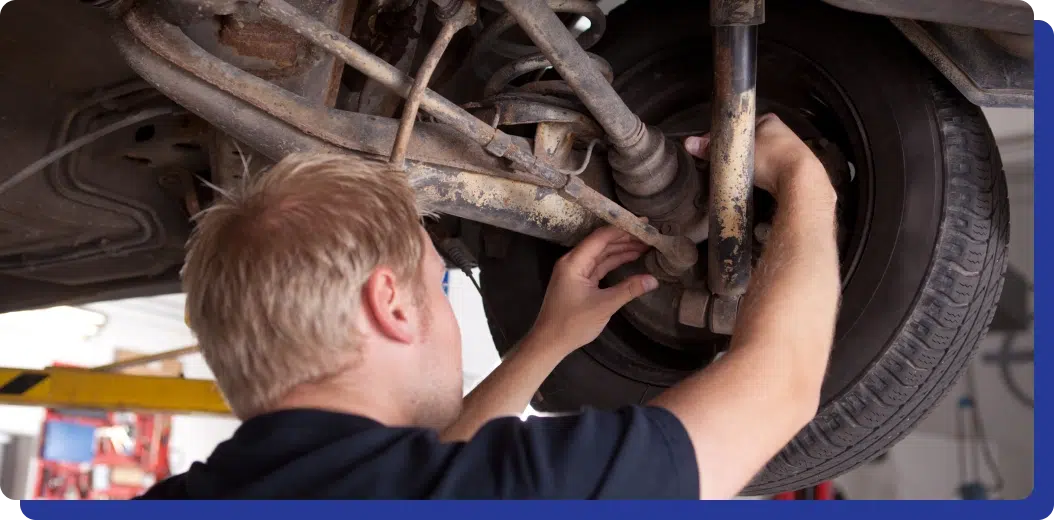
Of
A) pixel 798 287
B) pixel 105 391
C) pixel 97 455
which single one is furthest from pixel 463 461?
pixel 97 455

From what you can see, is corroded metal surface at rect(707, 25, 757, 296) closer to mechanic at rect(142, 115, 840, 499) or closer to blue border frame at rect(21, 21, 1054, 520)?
mechanic at rect(142, 115, 840, 499)

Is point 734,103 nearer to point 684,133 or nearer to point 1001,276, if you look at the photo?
point 684,133

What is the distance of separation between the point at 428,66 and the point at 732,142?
1.14ft

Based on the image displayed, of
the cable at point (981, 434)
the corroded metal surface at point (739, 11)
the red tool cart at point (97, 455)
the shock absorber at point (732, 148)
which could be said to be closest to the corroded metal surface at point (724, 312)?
the shock absorber at point (732, 148)

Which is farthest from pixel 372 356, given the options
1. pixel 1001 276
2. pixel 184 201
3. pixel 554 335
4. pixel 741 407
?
pixel 184 201

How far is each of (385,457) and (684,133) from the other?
0.69 m

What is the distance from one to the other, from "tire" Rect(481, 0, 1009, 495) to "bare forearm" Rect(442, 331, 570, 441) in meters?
0.34

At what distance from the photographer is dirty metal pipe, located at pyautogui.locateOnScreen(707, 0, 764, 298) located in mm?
882

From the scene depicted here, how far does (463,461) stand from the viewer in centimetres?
59

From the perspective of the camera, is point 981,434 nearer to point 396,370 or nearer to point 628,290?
point 628,290

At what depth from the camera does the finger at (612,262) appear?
1.13 metres

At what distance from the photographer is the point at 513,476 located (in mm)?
579

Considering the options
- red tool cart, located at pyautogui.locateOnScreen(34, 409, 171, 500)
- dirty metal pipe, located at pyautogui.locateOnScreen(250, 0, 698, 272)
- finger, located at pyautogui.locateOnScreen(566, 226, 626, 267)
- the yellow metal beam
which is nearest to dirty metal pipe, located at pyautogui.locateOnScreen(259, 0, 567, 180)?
dirty metal pipe, located at pyautogui.locateOnScreen(250, 0, 698, 272)

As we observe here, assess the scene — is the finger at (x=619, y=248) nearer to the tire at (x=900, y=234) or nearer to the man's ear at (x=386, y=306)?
the tire at (x=900, y=234)
